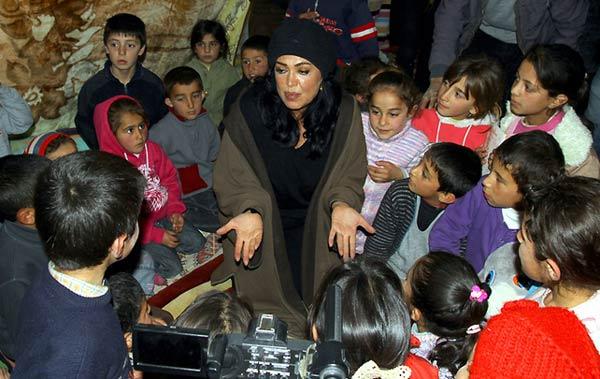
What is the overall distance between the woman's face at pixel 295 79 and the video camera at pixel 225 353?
1.43 metres

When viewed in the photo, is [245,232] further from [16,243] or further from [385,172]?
[385,172]

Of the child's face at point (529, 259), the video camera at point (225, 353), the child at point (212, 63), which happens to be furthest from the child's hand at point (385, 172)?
the child at point (212, 63)

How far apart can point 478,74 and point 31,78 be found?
285 centimetres

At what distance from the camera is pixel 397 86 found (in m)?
3.35

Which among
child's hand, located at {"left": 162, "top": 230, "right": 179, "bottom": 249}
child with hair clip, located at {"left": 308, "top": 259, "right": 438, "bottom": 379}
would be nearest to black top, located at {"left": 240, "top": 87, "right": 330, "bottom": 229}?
child with hair clip, located at {"left": 308, "top": 259, "right": 438, "bottom": 379}

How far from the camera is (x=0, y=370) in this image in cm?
253

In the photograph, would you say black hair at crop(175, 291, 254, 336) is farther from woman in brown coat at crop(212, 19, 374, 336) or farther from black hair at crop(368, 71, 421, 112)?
black hair at crop(368, 71, 421, 112)

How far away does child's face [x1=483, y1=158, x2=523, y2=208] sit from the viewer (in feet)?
9.05

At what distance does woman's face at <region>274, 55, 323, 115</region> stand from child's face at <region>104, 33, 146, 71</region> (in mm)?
1684

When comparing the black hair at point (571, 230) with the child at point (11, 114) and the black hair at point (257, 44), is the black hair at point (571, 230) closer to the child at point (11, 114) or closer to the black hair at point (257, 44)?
the child at point (11, 114)

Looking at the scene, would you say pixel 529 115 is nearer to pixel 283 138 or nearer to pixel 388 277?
pixel 283 138

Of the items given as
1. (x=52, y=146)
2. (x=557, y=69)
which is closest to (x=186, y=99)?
(x=52, y=146)

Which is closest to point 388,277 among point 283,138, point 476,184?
point 283,138

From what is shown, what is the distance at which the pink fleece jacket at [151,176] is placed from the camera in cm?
373
